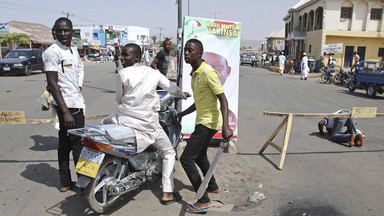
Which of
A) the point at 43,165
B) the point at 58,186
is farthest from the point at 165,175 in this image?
the point at 43,165

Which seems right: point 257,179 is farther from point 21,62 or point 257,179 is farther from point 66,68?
point 21,62

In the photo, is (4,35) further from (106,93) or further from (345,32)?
(345,32)

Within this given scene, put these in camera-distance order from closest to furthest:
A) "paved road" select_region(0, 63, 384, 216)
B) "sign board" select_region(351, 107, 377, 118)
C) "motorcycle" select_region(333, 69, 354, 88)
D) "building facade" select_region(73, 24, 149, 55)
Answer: "paved road" select_region(0, 63, 384, 216) < "sign board" select_region(351, 107, 377, 118) < "motorcycle" select_region(333, 69, 354, 88) < "building facade" select_region(73, 24, 149, 55)

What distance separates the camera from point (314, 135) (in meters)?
7.11

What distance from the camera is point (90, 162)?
116 inches

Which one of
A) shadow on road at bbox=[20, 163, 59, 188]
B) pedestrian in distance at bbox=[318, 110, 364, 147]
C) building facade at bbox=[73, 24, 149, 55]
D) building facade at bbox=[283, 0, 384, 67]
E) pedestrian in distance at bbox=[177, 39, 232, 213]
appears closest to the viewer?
pedestrian in distance at bbox=[177, 39, 232, 213]

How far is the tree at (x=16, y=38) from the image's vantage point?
34.3m

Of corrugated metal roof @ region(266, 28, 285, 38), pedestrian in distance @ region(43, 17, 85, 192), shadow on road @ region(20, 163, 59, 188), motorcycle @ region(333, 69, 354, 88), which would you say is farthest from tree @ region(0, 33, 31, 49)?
corrugated metal roof @ region(266, 28, 285, 38)

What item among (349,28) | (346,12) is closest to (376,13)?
(346,12)

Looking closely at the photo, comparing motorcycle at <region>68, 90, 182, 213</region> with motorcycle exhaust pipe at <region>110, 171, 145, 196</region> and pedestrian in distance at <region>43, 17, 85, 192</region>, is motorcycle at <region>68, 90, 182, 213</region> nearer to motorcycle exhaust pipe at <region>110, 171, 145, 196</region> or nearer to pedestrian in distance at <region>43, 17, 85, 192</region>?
motorcycle exhaust pipe at <region>110, 171, 145, 196</region>

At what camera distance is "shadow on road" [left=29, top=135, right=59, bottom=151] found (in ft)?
18.2

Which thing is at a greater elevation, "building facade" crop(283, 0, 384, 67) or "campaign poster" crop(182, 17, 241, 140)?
"building facade" crop(283, 0, 384, 67)

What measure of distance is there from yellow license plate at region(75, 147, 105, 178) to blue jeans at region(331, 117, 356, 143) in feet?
17.2

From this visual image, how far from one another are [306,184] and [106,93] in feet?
31.9
